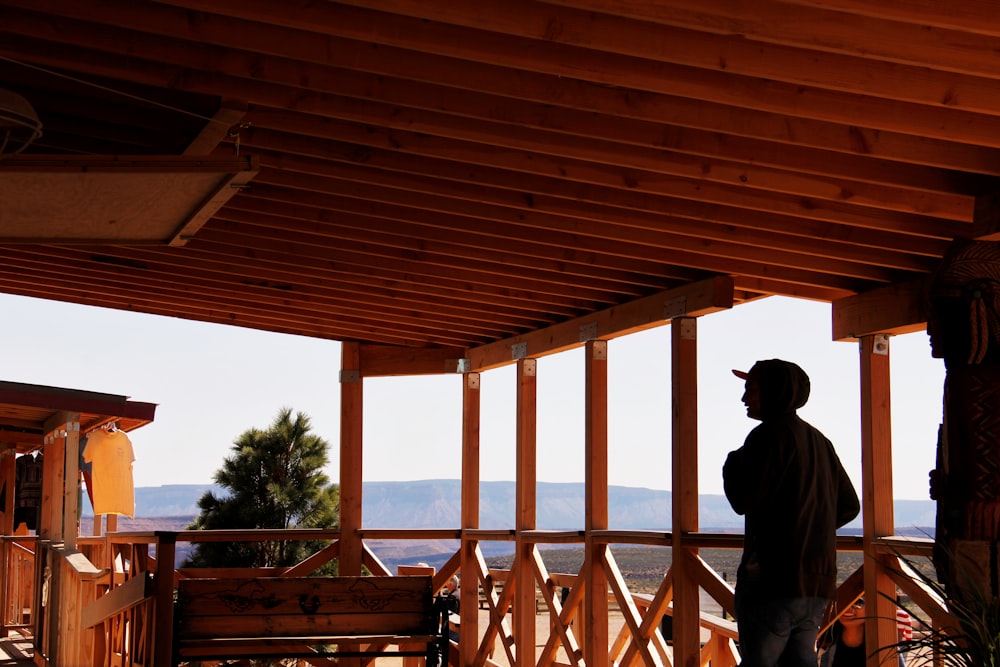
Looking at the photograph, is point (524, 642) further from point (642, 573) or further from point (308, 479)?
point (642, 573)

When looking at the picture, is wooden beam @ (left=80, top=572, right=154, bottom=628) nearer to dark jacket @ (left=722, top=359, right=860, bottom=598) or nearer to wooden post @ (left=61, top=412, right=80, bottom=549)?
wooden post @ (left=61, top=412, right=80, bottom=549)

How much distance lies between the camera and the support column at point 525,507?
27.8ft

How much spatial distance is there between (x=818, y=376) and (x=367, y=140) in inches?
1881

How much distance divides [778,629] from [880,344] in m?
2.28

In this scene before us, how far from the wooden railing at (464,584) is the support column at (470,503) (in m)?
0.03

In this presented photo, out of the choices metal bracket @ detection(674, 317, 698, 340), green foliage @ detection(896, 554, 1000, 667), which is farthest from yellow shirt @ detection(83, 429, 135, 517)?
green foliage @ detection(896, 554, 1000, 667)

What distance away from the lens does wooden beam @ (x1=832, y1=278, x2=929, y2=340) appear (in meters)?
6.14

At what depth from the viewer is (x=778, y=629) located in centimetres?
468

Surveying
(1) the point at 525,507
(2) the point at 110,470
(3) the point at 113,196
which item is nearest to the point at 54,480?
(2) the point at 110,470

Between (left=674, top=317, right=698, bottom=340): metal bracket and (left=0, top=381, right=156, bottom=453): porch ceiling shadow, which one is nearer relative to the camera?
(left=674, top=317, right=698, bottom=340): metal bracket

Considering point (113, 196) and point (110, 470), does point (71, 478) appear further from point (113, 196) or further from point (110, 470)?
point (113, 196)

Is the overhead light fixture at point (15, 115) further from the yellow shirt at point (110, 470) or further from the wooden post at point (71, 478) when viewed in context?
the yellow shirt at point (110, 470)

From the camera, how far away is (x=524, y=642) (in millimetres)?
8430

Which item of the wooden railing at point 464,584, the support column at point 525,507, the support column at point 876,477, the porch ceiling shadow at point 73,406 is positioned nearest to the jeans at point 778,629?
the wooden railing at point 464,584
